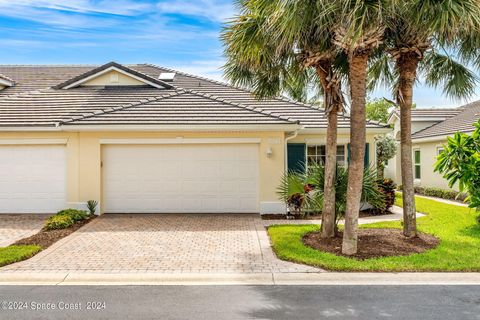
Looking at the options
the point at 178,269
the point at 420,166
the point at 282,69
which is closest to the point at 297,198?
the point at 282,69

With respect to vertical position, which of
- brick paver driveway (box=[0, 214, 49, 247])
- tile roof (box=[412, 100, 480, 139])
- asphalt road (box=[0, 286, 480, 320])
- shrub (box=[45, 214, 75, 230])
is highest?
tile roof (box=[412, 100, 480, 139])

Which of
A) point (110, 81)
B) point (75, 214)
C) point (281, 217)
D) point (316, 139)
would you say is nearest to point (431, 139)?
point (316, 139)

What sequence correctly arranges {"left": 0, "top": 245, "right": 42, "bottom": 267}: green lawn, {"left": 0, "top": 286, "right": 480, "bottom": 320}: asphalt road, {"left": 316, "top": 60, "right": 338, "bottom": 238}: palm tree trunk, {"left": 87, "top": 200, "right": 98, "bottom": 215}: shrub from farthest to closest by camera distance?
1. {"left": 87, "top": 200, "right": 98, "bottom": 215}: shrub
2. {"left": 316, "top": 60, "right": 338, "bottom": 238}: palm tree trunk
3. {"left": 0, "top": 245, "right": 42, "bottom": 267}: green lawn
4. {"left": 0, "top": 286, "right": 480, "bottom": 320}: asphalt road

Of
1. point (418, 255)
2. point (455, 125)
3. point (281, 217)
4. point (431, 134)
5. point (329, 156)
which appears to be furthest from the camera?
point (431, 134)

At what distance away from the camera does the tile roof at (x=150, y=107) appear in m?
12.7

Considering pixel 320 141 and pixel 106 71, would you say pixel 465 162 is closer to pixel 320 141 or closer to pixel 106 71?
pixel 320 141

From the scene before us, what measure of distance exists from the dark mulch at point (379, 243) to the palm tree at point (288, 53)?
46 centimetres

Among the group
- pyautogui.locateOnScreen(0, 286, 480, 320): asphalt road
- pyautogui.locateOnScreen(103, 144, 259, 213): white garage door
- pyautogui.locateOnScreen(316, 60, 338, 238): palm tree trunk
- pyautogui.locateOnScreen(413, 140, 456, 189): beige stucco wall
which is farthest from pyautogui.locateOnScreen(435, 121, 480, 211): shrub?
pyautogui.locateOnScreen(413, 140, 456, 189): beige stucco wall

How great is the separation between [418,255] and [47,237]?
8.74m

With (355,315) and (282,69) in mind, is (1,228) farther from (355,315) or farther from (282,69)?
(355,315)

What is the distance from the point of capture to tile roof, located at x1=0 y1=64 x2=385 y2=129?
1274cm

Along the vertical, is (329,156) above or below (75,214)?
above

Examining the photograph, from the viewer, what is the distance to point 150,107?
13.4 meters

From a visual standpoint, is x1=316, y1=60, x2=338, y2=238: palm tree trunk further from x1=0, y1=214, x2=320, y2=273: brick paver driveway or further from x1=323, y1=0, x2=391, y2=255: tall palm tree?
x1=0, y1=214, x2=320, y2=273: brick paver driveway
